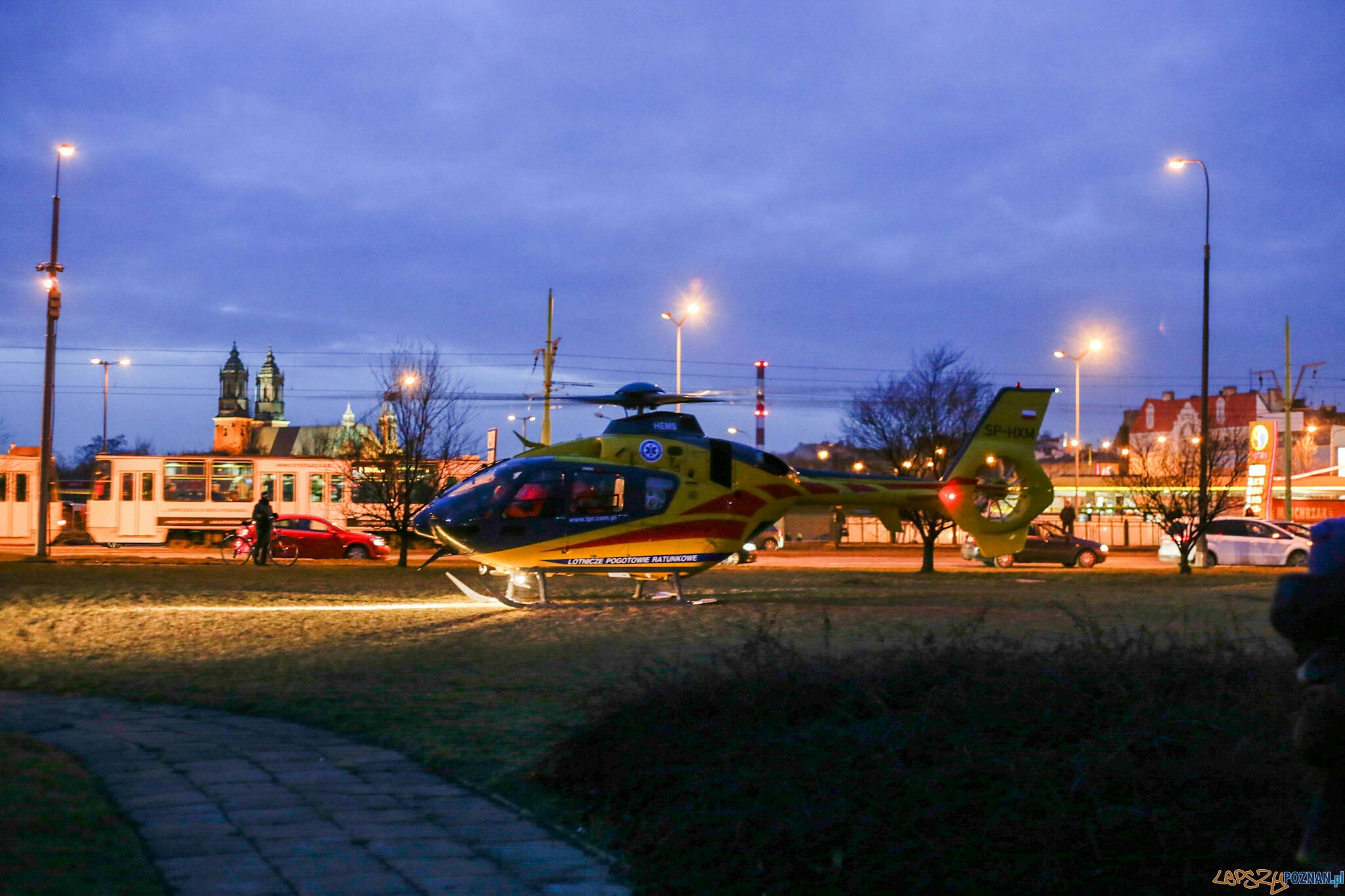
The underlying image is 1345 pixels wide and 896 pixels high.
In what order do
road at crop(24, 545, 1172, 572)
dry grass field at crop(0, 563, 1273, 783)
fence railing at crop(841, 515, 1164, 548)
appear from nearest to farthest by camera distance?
dry grass field at crop(0, 563, 1273, 783), road at crop(24, 545, 1172, 572), fence railing at crop(841, 515, 1164, 548)

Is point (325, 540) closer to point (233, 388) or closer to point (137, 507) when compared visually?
point (137, 507)

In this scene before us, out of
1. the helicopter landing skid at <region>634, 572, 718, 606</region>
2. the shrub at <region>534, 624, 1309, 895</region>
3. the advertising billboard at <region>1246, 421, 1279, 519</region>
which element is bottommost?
the helicopter landing skid at <region>634, 572, 718, 606</region>

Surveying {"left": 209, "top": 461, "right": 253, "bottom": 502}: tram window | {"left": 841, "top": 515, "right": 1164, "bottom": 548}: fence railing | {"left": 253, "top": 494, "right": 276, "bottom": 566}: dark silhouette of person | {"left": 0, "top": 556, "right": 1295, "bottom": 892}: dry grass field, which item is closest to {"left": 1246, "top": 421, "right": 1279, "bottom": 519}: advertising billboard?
{"left": 841, "top": 515, "right": 1164, "bottom": 548}: fence railing

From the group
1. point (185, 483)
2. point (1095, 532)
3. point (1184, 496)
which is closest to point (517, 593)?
point (1184, 496)

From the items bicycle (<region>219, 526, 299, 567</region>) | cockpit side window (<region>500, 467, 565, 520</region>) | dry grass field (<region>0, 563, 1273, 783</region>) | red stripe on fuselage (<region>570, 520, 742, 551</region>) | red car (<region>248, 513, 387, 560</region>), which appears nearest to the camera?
dry grass field (<region>0, 563, 1273, 783</region>)

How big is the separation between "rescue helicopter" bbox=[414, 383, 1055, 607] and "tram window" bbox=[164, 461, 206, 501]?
69.0 feet

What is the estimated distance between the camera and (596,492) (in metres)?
17.9

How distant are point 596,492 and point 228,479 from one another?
896 inches

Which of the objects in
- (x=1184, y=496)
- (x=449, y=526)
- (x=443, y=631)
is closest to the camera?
(x=443, y=631)

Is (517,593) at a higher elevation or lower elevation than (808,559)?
higher

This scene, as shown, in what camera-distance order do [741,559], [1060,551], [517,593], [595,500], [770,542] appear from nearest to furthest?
[595,500] < [517,593] < [741,559] < [1060,551] < [770,542]

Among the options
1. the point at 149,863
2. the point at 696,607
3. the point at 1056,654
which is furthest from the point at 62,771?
the point at 696,607

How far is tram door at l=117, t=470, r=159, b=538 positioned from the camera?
119 ft

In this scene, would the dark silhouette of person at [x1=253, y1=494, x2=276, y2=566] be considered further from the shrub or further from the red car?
the shrub
